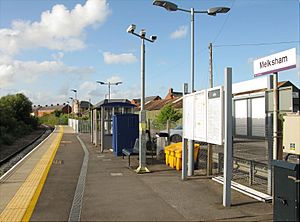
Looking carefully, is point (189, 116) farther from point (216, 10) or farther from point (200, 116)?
point (216, 10)

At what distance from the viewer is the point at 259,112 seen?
8.23 meters

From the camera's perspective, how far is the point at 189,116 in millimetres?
10008

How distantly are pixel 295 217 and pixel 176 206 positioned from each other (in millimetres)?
2755

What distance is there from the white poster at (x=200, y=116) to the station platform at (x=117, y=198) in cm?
130

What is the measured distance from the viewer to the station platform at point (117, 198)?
21.7 ft

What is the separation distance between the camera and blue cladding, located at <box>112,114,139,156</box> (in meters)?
16.5

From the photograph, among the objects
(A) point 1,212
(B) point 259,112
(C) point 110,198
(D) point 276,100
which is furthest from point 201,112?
(A) point 1,212

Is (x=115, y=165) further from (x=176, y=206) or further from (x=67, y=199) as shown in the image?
(x=176, y=206)

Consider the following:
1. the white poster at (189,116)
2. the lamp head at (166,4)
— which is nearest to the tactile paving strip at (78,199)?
the white poster at (189,116)

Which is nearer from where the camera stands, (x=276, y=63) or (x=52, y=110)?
(x=276, y=63)

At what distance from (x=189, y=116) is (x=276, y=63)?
3.40m

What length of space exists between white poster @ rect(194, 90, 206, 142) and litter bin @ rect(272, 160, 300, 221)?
3424 millimetres

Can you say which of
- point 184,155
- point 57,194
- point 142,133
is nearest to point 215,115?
point 184,155

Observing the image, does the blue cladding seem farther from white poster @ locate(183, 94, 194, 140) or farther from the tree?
the tree
